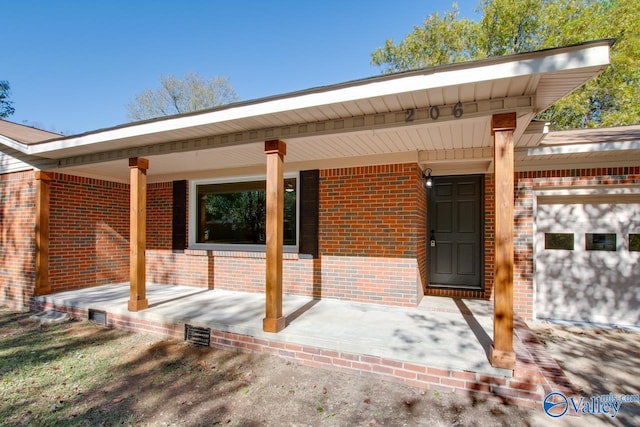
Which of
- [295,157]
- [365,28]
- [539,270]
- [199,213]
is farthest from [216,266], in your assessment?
[365,28]

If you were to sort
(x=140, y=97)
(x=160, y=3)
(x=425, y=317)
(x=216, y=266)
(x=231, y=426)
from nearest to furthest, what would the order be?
(x=231, y=426)
(x=425, y=317)
(x=216, y=266)
(x=160, y=3)
(x=140, y=97)

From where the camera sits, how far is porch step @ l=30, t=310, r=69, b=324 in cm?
497

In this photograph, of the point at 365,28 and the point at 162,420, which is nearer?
the point at 162,420

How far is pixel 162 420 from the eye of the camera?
2553 mm

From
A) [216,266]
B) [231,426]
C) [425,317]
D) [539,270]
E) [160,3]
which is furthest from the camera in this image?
[160,3]

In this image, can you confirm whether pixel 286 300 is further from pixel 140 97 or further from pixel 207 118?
pixel 140 97

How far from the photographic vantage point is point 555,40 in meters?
12.1

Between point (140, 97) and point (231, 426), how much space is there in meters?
21.3

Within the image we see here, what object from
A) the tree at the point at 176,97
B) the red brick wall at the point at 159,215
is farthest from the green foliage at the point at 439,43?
the red brick wall at the point at 159,215

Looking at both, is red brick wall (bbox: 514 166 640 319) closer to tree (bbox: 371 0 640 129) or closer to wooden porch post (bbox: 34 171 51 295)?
wooden porch post (bbox: 34 171 51 295)

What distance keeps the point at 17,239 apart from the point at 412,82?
24.0 ft

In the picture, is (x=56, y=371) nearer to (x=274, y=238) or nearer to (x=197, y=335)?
(x=197, y=335)

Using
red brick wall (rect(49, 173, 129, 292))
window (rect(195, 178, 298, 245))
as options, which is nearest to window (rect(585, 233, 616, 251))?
window (rect(195, 178, 298, 245))

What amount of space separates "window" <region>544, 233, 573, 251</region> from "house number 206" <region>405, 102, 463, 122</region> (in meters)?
3.28
